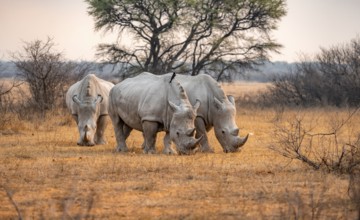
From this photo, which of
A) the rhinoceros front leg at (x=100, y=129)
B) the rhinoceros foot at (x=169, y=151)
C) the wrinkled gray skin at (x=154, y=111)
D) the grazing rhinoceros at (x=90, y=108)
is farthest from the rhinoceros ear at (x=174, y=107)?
the rhinoceros front leg at (x=100, y=129)

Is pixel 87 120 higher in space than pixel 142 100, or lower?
lower

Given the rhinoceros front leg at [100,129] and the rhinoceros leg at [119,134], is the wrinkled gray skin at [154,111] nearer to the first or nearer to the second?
the rhinoceros leg at [119,134]

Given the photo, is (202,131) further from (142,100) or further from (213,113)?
(142,100)

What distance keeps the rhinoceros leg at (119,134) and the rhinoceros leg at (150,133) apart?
880 mm

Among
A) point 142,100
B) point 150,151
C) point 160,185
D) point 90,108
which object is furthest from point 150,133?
point 160,185

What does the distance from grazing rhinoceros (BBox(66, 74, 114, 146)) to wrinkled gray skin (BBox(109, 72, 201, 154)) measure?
27.9 inches

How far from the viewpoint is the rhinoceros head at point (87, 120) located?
14.9m

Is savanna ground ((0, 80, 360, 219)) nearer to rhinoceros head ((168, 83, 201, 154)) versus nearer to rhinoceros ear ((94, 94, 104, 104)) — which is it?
rhinoceros head ((168, 83, 201, 154))

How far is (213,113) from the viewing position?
13.7m

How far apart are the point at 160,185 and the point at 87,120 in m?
5.88

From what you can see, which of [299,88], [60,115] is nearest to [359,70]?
[299,88]

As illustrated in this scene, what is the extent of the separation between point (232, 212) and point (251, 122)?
1469cm

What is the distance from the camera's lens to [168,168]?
1093 cm

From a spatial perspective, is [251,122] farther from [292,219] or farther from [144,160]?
[292,219]
